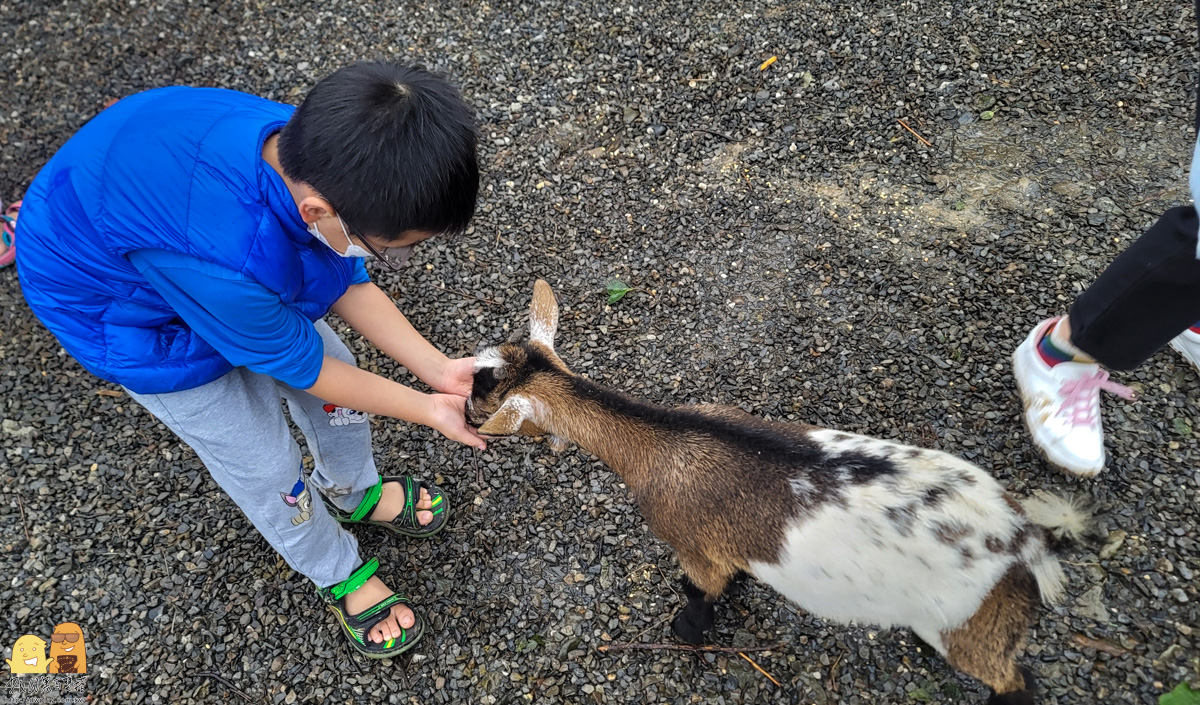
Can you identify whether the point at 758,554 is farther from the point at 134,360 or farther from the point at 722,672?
the point at 134,360

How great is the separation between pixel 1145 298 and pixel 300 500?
3172 mm

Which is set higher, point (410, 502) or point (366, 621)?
point (410, 502)

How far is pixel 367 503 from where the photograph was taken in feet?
11.2

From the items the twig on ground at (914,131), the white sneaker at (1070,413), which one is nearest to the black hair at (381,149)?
the white sneaker at (1070,413)

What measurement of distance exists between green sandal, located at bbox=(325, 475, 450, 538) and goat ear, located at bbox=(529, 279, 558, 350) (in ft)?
3.44

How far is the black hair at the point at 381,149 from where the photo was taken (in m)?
1.87

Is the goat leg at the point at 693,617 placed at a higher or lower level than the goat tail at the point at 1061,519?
lower

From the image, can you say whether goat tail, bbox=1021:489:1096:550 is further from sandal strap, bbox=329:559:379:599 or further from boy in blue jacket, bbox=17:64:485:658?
sandal strap, bbox=329:559:379:599

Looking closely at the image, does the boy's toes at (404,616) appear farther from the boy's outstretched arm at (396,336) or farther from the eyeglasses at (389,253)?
the eyeglasses at (389,253)

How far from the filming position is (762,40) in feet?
16.4

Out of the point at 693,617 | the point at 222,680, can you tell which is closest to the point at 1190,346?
the point at 693,617

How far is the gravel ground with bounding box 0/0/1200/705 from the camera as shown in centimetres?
307

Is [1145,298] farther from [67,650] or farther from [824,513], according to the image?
[67,650]

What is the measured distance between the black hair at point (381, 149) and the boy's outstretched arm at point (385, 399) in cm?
65
